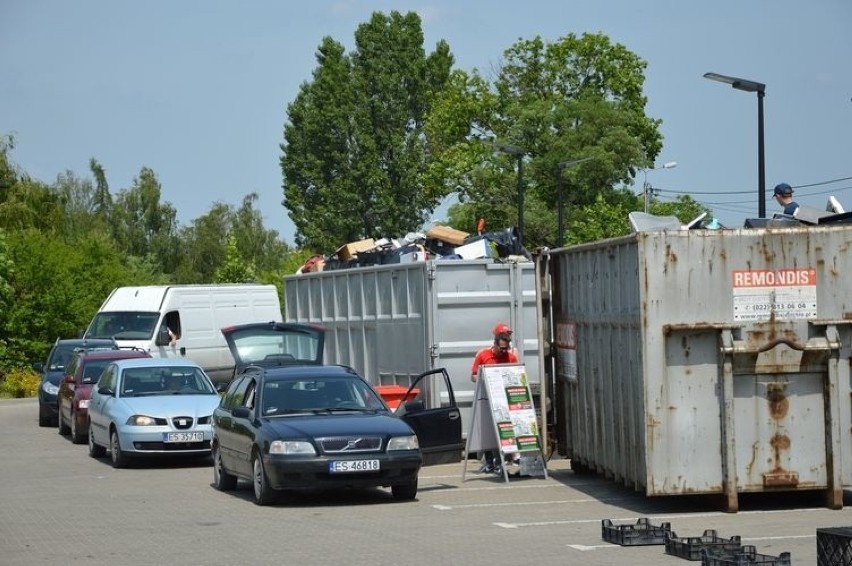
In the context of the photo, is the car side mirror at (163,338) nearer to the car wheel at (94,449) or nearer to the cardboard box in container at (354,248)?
the cardboard box in container at (354,248)

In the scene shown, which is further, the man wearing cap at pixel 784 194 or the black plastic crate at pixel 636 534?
the man wearing cap at pixel 784 194

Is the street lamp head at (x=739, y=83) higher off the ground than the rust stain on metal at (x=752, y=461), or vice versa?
the street lamp head at (x=739, y=83)

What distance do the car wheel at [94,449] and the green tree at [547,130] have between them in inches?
1697

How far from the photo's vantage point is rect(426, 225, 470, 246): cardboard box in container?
25422mm

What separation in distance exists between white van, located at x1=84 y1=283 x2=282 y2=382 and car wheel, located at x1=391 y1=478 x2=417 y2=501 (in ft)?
59.3

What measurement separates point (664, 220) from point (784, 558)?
20.6 ft

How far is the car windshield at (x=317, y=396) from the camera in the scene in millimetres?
16914

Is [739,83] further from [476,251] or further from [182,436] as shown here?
[182,436]

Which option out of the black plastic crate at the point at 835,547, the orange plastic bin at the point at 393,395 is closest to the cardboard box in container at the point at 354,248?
the orange plastic bin at the point at 393,395

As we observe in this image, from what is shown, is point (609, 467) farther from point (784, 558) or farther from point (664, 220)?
point (784, 558)

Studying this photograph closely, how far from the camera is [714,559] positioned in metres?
10.4

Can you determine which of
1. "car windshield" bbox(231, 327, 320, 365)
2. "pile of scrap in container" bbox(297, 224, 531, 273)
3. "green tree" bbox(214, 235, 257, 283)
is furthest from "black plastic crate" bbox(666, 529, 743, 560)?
"green tree" bbox(214, 235, 257, 283)

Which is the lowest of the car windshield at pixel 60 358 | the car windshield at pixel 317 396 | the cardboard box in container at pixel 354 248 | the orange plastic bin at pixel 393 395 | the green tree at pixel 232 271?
the orange plastic bin at pixel 393 395

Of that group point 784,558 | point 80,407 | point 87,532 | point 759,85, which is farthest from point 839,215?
point 80,407
